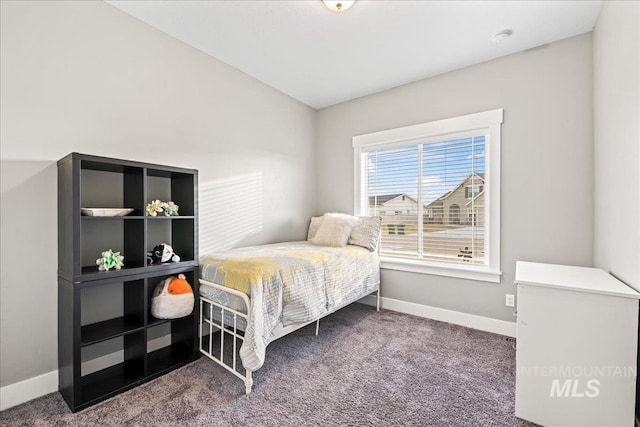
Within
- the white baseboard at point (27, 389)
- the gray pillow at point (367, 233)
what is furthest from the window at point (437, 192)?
the white baseboard at point (27, 389)

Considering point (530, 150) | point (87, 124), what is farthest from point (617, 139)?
point (87, 124)

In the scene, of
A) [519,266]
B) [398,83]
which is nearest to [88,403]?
[519,266]

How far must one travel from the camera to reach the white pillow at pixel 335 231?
122 inches

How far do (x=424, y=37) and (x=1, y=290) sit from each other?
334 centimetres

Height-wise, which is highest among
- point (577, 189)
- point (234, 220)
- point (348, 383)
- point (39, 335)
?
point (577, 189)

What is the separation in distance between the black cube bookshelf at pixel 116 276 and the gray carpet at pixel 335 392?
0.59ft

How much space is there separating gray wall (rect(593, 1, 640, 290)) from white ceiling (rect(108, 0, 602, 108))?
16.6 inches

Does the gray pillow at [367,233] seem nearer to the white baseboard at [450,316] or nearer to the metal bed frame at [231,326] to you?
the white baseboard at [450,316]

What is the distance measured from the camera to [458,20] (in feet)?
6.96

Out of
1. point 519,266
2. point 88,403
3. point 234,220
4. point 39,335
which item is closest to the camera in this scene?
point 88,403

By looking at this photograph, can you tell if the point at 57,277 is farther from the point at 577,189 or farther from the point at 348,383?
the point at 577,189

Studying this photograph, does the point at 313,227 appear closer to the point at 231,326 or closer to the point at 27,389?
the point at 231,326

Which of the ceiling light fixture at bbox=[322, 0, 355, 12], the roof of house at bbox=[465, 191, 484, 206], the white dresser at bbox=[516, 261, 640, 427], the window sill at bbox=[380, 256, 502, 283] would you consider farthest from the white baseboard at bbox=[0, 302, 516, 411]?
the ceiling light fixture at bbox=[322, 0, 355, 12]

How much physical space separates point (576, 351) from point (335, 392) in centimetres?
130
